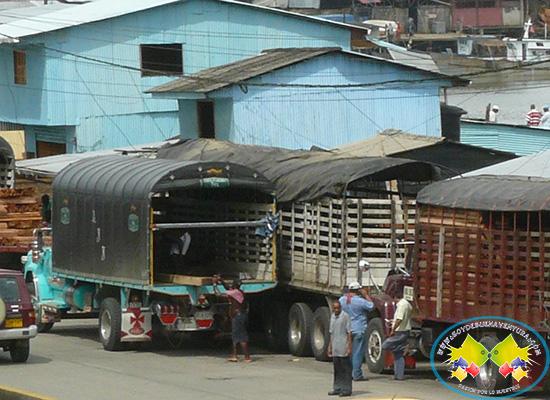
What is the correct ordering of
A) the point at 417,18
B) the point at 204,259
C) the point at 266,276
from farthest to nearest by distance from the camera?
the point at 417,18 < the point at 204,259 < the point at 266,276

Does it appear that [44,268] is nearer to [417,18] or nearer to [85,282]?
[85,282]

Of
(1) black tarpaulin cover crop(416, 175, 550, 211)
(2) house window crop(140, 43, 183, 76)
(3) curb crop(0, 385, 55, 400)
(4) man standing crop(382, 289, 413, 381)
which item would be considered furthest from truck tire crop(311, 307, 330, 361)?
(2) house window crop(140, 43, 183, 76)

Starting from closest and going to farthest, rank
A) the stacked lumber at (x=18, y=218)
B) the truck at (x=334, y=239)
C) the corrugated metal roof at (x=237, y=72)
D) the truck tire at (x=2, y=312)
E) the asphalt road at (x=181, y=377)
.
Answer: the asphalt road at (x=181, y=377), the truck tire at (x=2, y=312), the truck at (x=334, y=239), the stacked lumber at (x=18, y=218), the corrugated metal roof at (x=237, y=72)

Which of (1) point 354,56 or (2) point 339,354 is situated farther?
(1) point 354,56

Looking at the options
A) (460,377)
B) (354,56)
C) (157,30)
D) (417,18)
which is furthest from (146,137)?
(417,18)

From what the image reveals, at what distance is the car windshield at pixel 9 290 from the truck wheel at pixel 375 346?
5829 millimetres

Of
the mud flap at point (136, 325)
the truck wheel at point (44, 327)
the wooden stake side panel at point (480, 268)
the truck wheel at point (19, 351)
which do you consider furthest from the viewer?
the truck wheel at point (44, 327)

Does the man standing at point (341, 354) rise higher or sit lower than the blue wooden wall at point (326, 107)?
lower

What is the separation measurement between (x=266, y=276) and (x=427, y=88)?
1728 cm

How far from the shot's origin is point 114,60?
47.3m

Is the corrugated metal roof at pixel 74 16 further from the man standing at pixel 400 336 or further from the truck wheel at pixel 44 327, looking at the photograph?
the man standing at pixel 400 336

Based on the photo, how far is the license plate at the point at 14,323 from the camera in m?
24.0

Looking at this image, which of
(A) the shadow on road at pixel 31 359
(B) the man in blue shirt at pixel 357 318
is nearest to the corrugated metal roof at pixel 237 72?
(A) the shadow on road at pixel 31 359

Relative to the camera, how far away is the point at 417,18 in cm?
10206
